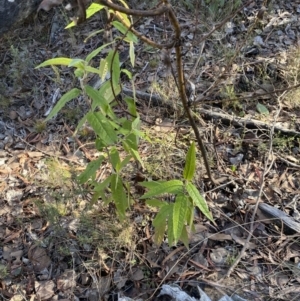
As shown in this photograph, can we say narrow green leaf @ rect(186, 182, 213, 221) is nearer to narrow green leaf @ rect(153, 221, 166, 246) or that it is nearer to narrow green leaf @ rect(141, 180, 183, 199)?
narrow green leaf @ rect(141, 180, 183, 199)

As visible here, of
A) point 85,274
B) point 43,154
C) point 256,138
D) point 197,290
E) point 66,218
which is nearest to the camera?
point 197,290

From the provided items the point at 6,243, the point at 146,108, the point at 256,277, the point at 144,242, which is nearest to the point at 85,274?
the point at 144,242

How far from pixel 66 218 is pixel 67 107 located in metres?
0.98

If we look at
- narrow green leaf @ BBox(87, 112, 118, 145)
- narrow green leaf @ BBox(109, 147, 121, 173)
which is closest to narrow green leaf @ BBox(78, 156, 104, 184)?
narrow green leaf @ BBox(109, 147, 121, 173)

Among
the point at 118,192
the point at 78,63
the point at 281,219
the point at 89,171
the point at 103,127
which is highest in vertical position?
→ the point at 78,63

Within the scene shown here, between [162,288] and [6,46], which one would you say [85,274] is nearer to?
[162,288]

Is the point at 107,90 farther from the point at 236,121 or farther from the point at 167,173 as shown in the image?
the point at 236,121

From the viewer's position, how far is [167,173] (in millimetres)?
2645

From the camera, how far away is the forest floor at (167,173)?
2.31 metres

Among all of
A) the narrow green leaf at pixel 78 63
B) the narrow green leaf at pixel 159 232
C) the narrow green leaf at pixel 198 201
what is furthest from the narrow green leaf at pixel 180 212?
the narrow green leaf at pixel 78 63

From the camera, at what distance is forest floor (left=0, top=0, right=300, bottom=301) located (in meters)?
2.31

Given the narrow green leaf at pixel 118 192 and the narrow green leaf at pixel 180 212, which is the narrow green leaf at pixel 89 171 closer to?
the narrow green leaf at pixel 118 192

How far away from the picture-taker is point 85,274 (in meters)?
2.36

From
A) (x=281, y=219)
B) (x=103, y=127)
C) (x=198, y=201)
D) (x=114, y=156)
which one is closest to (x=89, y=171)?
(x=114, y=156)
